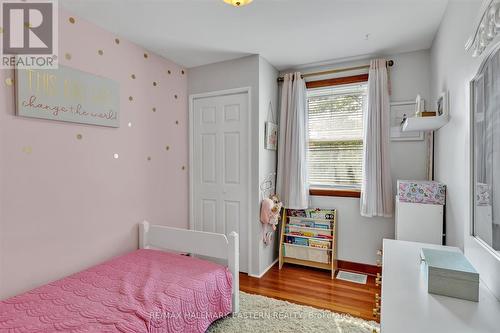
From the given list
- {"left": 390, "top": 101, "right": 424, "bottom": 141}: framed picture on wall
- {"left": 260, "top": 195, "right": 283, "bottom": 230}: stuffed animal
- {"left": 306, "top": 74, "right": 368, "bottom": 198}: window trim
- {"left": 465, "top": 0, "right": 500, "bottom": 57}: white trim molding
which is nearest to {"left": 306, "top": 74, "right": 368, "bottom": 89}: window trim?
{"left": 306, "top": 74, "right": 368, "bottom": 198}: window trim

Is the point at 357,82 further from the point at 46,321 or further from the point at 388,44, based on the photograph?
the point at 46,321

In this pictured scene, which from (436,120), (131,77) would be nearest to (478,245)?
(436,120)

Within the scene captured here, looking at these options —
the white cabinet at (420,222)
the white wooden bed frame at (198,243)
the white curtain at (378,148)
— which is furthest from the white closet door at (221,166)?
the white cabinet at (420,222)

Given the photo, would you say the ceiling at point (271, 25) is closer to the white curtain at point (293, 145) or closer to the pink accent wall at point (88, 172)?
the pink accent wall at point (88, 172)

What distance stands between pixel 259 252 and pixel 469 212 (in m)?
2.07

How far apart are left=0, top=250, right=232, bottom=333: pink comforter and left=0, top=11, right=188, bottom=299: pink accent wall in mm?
237

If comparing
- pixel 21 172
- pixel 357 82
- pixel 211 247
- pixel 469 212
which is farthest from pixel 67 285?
pixel 357 82

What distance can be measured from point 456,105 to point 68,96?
279cm

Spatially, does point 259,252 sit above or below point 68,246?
below

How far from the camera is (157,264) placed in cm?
212

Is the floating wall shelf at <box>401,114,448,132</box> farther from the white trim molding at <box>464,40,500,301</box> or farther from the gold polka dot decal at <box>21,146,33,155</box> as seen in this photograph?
the gold polka dot decal at <box>21,146,33,155</box>

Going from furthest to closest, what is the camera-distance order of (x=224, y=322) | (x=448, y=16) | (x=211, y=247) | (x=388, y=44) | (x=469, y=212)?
1. (x=388, y=44)
2. (x=211, y=247)
3. (x=224, y=322)
4. (x=448, y=16)
5. (x=469, y=212)

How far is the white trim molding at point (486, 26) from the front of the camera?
3.16ft

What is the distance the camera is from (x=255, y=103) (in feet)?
9.43
